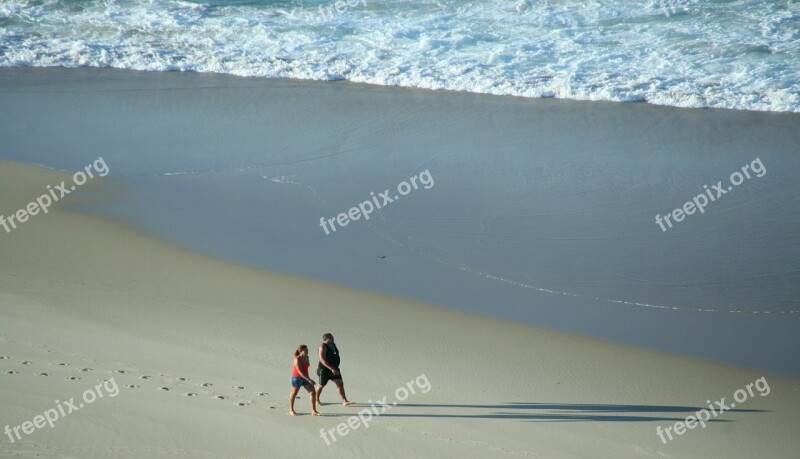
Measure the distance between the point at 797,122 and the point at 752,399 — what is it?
9.59 meters

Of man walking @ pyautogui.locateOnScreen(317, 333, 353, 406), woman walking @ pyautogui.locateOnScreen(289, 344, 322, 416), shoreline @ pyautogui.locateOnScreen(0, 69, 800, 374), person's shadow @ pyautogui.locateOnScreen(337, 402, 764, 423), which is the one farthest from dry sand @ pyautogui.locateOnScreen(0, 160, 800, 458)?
shoreline @ pyautogui.locateOnScreen(0, 69, 800, 374)

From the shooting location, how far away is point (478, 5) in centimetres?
2236

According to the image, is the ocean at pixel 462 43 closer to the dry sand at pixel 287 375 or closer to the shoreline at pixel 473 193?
the shoreline at pixel 473 193

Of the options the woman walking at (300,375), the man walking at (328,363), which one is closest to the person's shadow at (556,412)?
the man walking at (328,363)

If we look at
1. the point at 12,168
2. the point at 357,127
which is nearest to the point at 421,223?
the point at 357,127

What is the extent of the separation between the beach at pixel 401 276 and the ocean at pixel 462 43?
4.13 feet

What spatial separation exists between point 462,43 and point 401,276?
35.3ft

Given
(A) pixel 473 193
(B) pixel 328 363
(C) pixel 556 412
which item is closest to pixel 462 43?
(A) pixel 473 193

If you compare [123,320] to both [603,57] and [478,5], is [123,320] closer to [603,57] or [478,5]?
[603,57]

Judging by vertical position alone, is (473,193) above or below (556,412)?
above

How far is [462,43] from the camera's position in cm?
2064

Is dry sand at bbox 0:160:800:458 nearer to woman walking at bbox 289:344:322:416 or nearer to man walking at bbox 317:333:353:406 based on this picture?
woman walking at bbox 289:344:322:416

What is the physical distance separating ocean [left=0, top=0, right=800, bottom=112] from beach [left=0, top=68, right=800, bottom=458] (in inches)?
49.5

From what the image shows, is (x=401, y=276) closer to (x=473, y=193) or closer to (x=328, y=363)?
(x=473, y=193)
